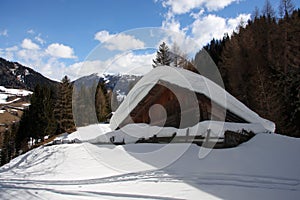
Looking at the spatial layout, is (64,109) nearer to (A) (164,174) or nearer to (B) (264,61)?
(B) (264,61)

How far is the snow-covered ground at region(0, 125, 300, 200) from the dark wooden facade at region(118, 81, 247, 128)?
2214 millimetres

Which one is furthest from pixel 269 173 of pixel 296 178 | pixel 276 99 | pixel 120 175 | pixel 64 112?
pixel 64 112

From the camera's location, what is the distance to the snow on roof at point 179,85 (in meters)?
11.3

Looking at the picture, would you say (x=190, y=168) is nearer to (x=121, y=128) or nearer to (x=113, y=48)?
(x=113, y=48)

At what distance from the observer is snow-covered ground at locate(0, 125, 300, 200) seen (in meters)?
5.10

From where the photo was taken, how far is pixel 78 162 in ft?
28.1

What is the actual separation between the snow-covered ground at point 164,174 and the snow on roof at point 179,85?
2.21 m

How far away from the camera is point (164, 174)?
6.50m

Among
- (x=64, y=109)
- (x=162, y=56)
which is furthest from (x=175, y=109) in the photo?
(x=64, y=109)

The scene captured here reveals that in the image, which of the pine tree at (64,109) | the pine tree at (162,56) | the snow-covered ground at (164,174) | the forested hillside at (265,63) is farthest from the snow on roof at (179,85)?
the pine tree at (162,56)

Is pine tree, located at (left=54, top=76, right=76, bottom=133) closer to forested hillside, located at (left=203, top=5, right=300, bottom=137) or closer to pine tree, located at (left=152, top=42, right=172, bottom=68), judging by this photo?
pine tree, located at (left=152, top=42, right=172, bottom=68)

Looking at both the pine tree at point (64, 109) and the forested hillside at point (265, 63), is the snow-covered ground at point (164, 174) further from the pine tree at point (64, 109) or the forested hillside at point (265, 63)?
the pine tree at point (64, 109)

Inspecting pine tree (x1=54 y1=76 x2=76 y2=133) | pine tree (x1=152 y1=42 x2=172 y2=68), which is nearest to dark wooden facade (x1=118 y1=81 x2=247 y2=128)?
pine tree (x1=54 y1=76 x2=76 y2=133)

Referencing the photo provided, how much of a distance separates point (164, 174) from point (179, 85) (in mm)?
5875
